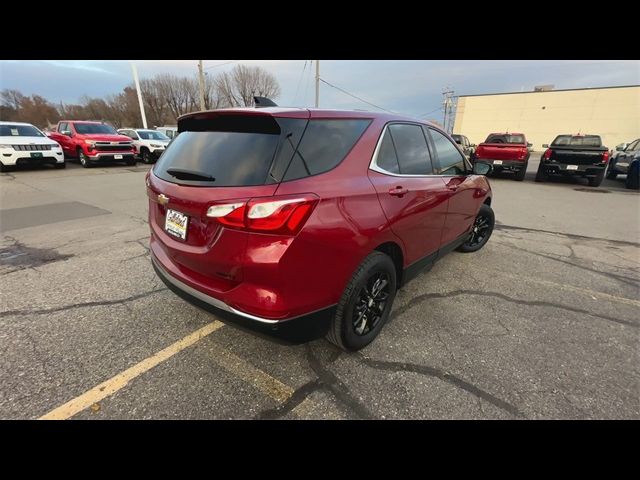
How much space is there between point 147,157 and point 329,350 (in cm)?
1729

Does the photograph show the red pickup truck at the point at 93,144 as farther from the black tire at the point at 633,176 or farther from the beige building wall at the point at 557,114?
the beige building wall at the point at 557,114

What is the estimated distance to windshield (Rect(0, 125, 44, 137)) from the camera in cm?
1117

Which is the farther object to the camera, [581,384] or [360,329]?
[360,329]

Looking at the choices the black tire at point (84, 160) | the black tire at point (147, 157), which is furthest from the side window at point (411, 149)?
the black tire at point (147, 157)

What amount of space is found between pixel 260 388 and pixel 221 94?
172 feet

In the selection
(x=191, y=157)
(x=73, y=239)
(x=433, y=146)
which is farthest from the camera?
(x=73, y=239)

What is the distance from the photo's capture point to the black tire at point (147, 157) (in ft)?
53.4

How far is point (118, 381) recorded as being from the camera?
6.98 feet

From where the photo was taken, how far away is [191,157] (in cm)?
222

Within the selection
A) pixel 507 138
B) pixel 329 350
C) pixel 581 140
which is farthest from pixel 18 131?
pixel 581 140
